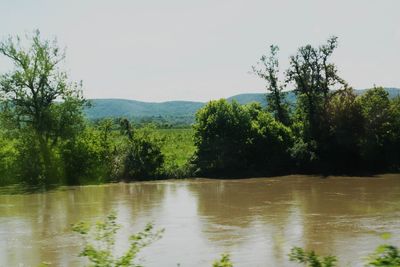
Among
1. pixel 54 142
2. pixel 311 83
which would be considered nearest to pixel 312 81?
pixel 311 83

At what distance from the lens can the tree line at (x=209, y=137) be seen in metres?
35.7

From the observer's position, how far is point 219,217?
71.2ft

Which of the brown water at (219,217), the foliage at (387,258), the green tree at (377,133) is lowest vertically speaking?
the brown water at (219,217)

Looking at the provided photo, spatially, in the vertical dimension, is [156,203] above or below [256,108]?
below

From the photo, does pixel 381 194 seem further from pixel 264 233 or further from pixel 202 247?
pixel 202 247

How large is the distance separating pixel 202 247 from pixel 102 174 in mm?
21685

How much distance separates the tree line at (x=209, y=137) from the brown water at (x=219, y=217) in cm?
275

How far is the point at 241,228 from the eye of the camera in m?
18.9

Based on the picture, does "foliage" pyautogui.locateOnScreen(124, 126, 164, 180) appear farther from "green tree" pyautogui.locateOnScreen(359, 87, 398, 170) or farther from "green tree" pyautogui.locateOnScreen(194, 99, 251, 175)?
"green tree" pyautogui.locateOnScreen(359, 87, 398, 170)

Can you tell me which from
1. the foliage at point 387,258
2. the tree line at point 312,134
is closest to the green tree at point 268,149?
the tree line at point 312,134

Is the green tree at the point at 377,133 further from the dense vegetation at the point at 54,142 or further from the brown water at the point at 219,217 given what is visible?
the dense vegetation at the point at 54,142

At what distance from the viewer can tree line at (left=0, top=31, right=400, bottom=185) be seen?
117ft

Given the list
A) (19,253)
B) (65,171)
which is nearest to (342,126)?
(65,171)

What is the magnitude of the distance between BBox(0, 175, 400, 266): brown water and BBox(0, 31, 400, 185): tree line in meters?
2.75
